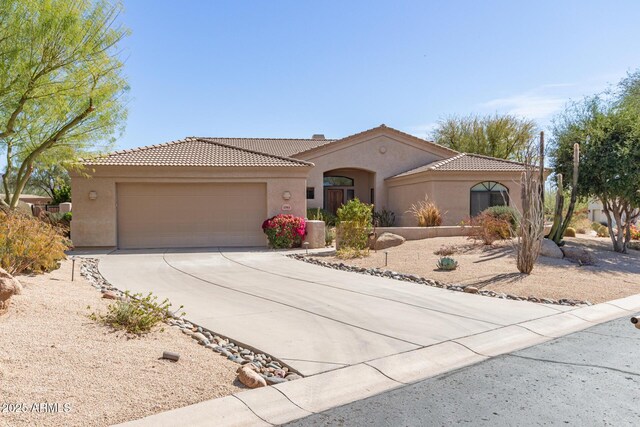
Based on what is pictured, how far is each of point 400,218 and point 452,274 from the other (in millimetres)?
14924

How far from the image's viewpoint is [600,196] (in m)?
18.8

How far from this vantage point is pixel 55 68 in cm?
1013

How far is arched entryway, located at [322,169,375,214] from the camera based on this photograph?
2908 cm

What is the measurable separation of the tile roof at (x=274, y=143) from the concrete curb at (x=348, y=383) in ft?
82.0

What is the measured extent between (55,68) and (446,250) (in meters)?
11.7

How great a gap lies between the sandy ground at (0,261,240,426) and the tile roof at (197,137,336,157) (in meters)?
25.2

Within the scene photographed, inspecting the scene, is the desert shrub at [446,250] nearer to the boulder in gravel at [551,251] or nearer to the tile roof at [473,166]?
the boulder in gravel at [551,251]

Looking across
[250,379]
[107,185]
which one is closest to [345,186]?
[107,185]

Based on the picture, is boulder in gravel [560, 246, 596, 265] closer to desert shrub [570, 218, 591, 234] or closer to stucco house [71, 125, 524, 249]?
stucco house [71, 125, 524, 249]

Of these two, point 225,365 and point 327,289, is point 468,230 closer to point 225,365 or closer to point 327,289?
point 327,289

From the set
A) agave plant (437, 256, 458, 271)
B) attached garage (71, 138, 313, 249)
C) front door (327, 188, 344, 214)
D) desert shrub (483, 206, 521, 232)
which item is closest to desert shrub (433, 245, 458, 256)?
agave plant (437, 256, 458, 271)

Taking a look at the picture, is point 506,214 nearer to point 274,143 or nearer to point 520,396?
point 520,396

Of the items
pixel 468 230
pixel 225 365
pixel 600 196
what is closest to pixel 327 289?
pixel 225 365

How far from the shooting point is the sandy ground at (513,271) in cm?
1016
